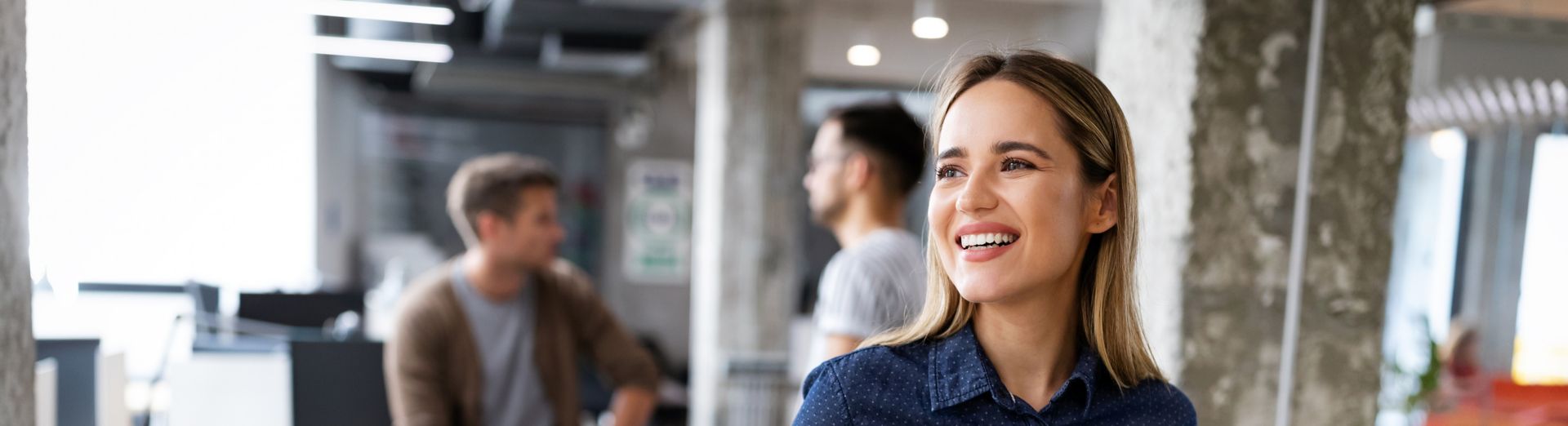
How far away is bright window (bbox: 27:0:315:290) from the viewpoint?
5977mm

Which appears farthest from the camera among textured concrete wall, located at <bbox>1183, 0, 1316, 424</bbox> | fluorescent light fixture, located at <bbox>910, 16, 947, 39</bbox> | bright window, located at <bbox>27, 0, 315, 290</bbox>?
bright window, located at <bbox>27, 0, 315, 290</bbox>

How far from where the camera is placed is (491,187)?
313cm

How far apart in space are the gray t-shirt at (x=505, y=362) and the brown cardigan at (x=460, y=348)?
0.08 ft

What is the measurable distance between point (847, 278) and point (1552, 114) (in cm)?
190

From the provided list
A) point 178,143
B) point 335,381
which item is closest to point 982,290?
point 335,381

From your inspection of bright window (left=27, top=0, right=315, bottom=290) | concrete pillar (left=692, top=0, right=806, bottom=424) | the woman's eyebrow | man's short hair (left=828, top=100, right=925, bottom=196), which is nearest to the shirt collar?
the woman's eyebrow

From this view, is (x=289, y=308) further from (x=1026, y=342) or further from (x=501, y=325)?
(x=1026, y=342)

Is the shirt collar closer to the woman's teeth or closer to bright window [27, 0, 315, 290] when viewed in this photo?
the woman's teeth

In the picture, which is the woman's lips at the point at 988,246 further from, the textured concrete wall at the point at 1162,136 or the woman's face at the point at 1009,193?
the textured concrete wall at the point at 1162,136

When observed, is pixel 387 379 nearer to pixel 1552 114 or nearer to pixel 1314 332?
pixel 1314 332

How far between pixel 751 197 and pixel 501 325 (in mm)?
2707

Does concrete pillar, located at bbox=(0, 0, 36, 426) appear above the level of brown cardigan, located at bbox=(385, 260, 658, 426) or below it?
above

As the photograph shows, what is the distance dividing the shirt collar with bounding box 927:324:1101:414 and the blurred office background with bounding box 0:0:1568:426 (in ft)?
1.13

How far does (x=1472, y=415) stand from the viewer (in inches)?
187
